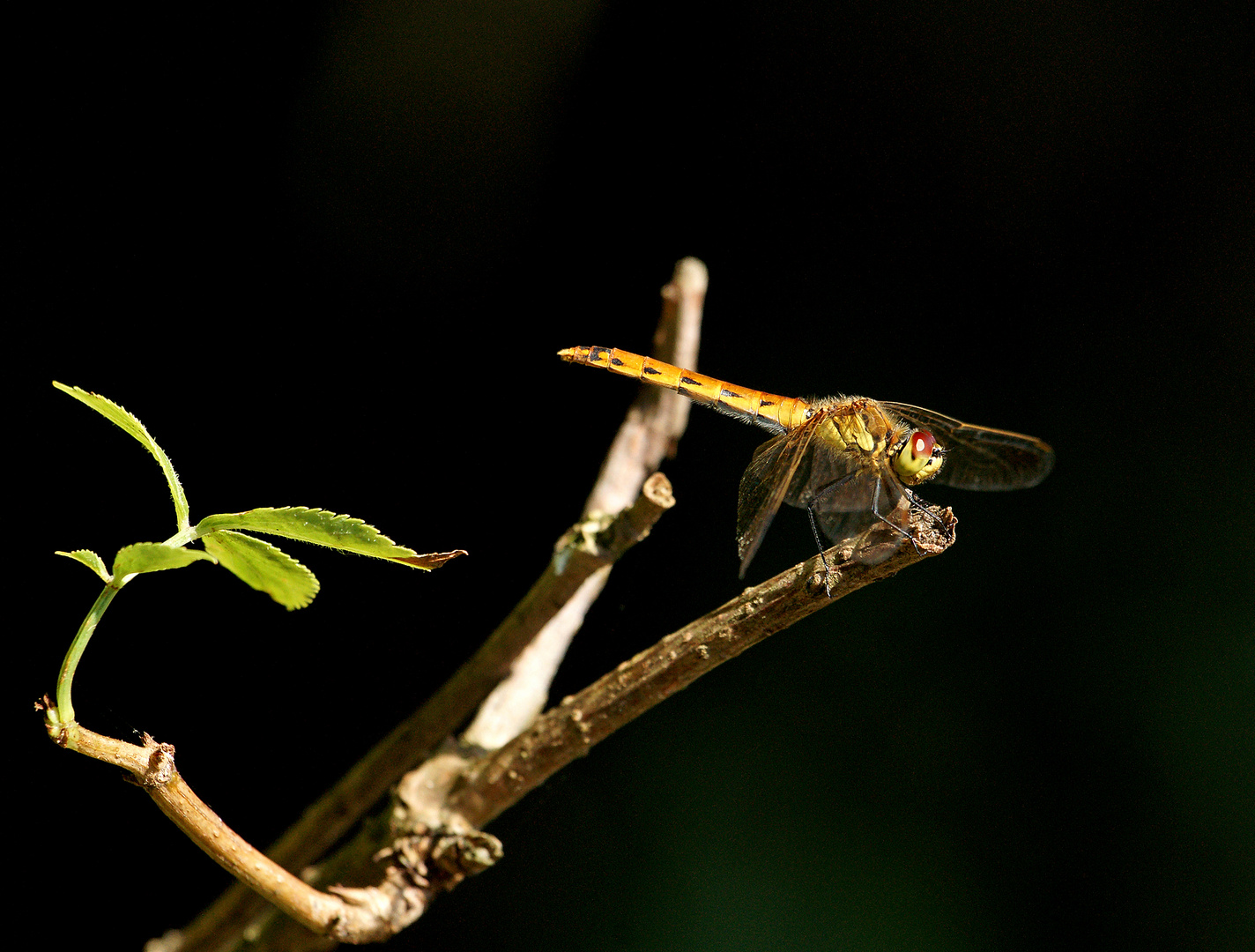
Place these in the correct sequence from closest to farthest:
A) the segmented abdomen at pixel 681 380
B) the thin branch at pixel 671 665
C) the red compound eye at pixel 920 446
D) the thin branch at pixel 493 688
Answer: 1. the thin branch at pixel 671 665
2. the thin branch at pixel 493 688
3. the red compound eye at pixel 920 446
4. the segmented abdomen at pixel 681 380

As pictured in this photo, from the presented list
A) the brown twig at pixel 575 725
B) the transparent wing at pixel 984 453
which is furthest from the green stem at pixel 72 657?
the transparent wing at pixel 984 453

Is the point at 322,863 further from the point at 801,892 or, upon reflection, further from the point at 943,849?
the point at 943,849

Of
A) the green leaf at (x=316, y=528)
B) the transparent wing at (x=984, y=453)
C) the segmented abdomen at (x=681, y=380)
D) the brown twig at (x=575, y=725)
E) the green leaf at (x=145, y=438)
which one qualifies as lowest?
the brown twig at (x=575, y=725)

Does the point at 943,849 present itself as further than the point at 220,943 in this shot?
Yes

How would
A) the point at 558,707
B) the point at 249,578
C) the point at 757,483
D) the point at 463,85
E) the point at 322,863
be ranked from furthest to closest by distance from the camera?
the point at 463,85 → the point at 757,483 → the point at 322,863 → the point at 558,707 → the point at 249,578

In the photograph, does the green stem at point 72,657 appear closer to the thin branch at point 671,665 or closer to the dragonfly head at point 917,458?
the thin branch at point 671,665

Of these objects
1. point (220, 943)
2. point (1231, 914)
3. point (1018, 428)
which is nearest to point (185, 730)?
point (220, 943)
